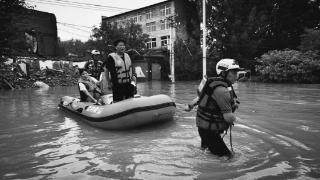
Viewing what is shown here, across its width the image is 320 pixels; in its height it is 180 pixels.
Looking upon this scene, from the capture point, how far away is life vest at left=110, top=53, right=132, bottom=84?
6918 mm

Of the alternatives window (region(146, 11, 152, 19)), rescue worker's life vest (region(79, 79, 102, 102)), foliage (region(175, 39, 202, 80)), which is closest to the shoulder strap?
rescue worker's life vest (region(79, 79, 102, 102))

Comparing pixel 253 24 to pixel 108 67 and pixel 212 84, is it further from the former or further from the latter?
pixel 212 84

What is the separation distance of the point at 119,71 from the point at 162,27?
3437cm

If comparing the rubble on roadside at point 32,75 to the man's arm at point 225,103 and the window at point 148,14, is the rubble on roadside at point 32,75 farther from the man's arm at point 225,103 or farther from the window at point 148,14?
the man's arm at point 225,103

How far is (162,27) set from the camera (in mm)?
40500

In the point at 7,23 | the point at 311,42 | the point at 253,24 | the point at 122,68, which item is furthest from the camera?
the point at 253,24

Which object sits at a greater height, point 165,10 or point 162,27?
point 165,10

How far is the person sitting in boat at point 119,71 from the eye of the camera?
6898 millimetres

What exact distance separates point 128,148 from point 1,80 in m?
18.3

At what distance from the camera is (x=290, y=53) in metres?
24.4

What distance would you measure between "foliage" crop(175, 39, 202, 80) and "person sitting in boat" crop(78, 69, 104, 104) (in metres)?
22.5

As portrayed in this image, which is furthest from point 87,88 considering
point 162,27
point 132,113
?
point 162,27

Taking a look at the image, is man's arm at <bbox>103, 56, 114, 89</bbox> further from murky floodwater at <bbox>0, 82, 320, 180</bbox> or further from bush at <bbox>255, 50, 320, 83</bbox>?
bush at <bbox>255, 50, 320, 83</bbox>

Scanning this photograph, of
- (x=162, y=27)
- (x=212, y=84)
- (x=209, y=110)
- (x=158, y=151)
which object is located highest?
(x=162, y=27)
